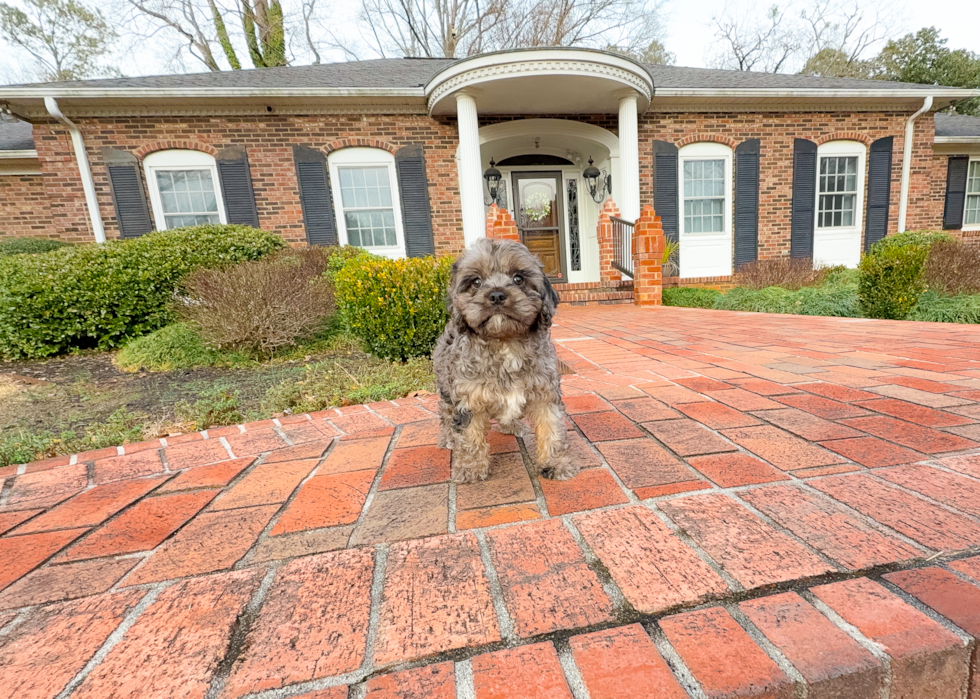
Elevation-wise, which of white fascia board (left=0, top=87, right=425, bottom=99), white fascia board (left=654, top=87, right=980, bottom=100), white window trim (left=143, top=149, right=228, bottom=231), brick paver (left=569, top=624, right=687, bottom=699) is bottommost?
brick paver (left=569, top=624, right=687, bottom=699)

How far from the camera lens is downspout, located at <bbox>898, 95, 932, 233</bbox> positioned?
10500 millimetres

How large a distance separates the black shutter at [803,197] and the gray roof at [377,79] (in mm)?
1500

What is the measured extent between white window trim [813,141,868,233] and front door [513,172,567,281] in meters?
6.47

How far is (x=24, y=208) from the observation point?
9398 millimetres

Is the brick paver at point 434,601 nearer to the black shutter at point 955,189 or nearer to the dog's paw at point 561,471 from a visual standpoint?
the dog's paw at point 561,471

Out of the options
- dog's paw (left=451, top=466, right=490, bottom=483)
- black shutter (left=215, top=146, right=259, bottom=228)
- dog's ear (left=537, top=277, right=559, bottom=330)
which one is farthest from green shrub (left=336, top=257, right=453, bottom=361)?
black shutter (left=215, top=146, right=259, bottom=228)

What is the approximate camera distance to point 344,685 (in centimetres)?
90

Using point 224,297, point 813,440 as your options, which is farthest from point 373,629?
point 224,297

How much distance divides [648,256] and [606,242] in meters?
1.89

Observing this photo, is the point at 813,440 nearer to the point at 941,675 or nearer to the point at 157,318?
the point at 941,675

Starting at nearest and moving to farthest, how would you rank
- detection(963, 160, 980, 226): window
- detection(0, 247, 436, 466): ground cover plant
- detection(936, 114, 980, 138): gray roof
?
detection(0, 247, 436, 466): ground cover plant
detection(936, 114, 980, 138): gray roof
detection(963, 160, 980, 226): window

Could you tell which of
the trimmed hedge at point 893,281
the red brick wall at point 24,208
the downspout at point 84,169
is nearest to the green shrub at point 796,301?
the trimmed hedge at point 893,281

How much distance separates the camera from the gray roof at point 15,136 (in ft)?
30.5

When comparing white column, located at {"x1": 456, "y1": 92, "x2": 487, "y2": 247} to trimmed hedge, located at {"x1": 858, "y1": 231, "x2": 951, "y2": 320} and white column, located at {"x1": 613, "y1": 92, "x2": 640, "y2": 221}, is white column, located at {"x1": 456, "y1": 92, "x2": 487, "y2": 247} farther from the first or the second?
trimmed hedge, located at {"x1": 858, "y1": 231, "x2": 951, "y2": 320}
